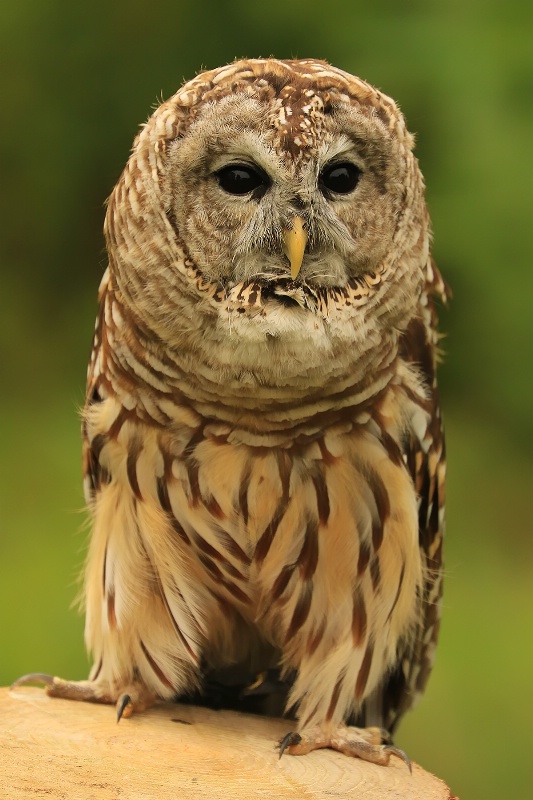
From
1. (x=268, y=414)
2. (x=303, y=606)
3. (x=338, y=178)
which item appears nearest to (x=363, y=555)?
(x=303, y=606)

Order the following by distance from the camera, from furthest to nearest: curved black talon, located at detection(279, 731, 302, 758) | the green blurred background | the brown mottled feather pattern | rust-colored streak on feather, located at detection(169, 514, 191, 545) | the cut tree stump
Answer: the green blurred background, rust-colored streak on feather, located at detection(169, 514, 191, 545), curved black talon, located at detection(279, 731, 302, 758), the brown mottled feather pattern, the cut tree stump

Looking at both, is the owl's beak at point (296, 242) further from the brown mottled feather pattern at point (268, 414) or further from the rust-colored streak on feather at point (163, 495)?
the rust-colored streak on feather at point (163, 495)

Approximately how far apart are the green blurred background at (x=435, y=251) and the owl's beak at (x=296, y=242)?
4.86ft

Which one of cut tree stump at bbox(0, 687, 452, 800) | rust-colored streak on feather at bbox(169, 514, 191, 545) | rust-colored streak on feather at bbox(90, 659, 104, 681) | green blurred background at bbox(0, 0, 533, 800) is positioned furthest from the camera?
green blurred background at bbox(0, 0, 533, 800)

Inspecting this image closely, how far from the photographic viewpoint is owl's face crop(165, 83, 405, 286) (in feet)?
6.13

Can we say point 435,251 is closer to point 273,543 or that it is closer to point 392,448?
point 392,448

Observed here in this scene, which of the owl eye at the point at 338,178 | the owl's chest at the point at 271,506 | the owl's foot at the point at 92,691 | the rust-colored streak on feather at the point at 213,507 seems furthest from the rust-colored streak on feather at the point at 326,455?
the owl's foot at the point at 92,691

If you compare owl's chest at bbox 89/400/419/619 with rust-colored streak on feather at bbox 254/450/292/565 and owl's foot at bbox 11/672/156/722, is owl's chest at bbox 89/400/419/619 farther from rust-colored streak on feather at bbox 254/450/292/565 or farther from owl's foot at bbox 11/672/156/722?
owl's foot at bbox 11/672/156/722

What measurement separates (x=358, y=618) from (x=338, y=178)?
856 mm

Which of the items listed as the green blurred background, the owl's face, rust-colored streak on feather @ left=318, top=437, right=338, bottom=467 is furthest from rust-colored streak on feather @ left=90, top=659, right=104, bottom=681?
the owl's face

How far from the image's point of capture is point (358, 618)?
2.25 metres

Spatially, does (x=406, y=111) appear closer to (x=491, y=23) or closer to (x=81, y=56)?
(x=491, y=23)

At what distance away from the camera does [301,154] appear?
6.07ft

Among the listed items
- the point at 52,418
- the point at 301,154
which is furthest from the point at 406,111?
the point at 301,154
